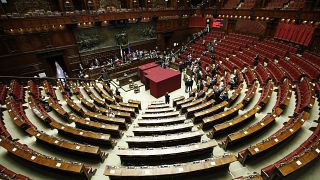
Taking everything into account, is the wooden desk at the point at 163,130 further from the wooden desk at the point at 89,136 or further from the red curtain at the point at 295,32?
the red curtain at the point at 295,32

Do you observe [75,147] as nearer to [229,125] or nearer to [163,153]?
[163,153]

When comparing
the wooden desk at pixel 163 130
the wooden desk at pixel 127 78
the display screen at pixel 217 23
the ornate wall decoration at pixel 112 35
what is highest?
the display screen at pixel 217 23

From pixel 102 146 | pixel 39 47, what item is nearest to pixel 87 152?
pixel 102 146

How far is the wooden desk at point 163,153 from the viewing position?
507 centimetres

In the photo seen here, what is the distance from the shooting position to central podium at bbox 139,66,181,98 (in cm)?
1206

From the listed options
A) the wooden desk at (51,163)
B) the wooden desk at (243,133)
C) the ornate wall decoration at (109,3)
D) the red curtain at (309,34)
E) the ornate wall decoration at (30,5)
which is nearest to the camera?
the wooden desk at (51,163)

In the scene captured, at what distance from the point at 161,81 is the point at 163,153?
7.33 m

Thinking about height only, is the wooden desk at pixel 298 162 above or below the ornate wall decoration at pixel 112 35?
below

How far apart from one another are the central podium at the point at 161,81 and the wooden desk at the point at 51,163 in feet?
24.8

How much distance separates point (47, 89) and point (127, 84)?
5.77 meters

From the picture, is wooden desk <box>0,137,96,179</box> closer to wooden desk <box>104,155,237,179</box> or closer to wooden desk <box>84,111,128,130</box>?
wooden desk <box>104,155,237,179</box>

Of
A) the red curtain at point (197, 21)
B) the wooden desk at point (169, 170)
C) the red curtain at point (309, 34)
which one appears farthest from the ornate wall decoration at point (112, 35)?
the wooden desk at point (169, 170)

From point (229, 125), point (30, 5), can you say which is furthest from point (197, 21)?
point (229, 125)

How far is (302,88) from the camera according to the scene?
7992 millimetres
